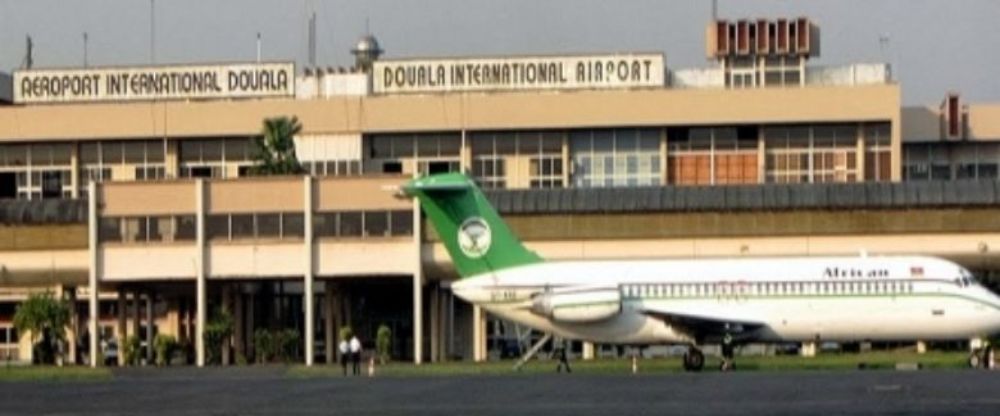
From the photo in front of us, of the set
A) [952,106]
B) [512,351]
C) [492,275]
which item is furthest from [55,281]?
[952,106]

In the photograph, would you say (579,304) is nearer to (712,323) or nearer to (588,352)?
(712,323)

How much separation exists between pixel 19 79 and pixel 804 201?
46.6 metres

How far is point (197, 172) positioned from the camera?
380 ft

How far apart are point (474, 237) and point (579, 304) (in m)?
4.39

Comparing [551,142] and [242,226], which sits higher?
[551,142]

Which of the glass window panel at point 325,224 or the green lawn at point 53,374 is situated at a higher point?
the glass window panel at point 325,224

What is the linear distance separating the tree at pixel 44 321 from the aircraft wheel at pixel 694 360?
30.4 meters

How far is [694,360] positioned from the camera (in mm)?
72438

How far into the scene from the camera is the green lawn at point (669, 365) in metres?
69.9

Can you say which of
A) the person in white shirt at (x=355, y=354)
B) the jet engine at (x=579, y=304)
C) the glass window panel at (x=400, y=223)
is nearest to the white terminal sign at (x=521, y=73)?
the glass window panel at (x=400, y=223)

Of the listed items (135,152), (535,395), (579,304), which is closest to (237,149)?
(135,152)

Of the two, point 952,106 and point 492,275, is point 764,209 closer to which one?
point 492,275

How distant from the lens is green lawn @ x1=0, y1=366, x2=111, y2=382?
7050 cm

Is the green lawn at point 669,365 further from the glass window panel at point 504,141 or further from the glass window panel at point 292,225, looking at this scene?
the glass window panel at point 504,141
